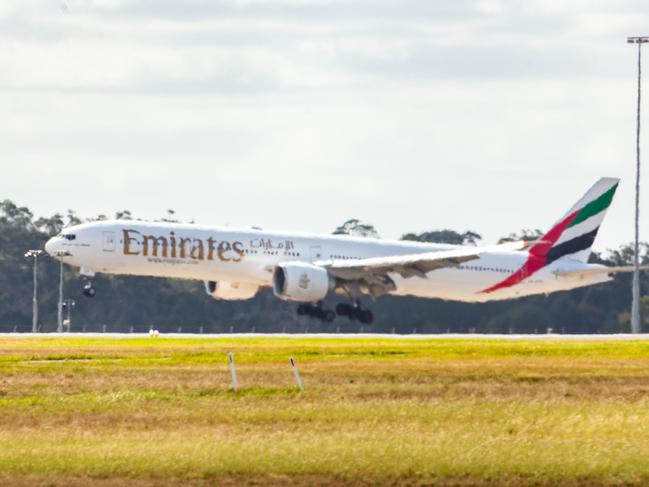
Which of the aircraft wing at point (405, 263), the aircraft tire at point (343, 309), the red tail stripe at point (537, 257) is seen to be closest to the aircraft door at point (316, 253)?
the aircraft wing at point (405, 263)

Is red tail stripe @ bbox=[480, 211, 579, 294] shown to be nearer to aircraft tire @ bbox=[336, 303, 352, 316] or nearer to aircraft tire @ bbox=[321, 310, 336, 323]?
aircraft tire @ bbox=[336, 303, 352, 316]

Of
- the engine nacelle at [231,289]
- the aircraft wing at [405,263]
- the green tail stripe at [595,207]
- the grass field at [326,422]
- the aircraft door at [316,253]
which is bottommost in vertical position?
the grass field at [326,422]

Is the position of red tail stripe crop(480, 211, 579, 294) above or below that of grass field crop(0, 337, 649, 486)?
above

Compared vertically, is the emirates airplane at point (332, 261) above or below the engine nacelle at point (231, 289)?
above

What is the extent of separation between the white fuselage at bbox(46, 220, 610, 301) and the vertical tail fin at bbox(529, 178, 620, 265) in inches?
29.7

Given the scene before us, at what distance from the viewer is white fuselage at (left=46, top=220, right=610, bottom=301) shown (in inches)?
3273

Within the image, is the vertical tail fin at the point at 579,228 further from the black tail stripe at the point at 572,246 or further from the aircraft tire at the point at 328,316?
the aircraft tire at the point at 328,316

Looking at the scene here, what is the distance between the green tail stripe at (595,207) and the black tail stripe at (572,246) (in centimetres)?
90

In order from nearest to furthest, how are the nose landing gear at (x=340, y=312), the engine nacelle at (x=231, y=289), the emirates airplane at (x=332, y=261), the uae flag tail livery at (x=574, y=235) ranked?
the emirates airplane at (x=332, y=261), the engine nacelle at (x=231, y=289), the nose landing gear at (x=340, y=312), the uae flag tail livery at (x=574, y=235)

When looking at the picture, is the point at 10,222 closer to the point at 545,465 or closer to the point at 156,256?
the point at 156,256

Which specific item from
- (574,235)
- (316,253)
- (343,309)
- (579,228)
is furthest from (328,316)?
(579,228)

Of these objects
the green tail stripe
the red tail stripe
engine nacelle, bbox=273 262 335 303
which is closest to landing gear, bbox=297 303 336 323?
engine nacelle, bbox=273 262 335 303

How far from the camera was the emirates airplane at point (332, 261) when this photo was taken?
83.5 m

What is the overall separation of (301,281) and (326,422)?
5559 centimetres
